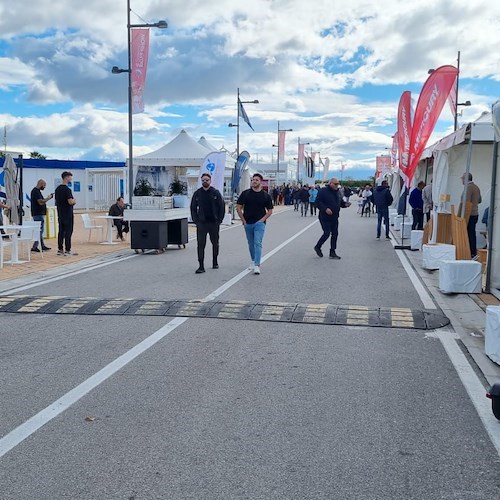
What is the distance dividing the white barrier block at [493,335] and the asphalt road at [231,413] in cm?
43

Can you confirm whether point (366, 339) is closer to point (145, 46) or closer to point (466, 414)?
point (466, 414)

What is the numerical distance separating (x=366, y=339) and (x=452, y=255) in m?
5.63

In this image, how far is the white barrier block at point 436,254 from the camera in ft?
38.3

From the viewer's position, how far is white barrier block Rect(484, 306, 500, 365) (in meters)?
5.85

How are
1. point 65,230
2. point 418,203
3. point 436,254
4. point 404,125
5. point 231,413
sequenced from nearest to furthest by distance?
point 231,413 → point 436,254 → point 65,230 → point 418,203 → point 404,125

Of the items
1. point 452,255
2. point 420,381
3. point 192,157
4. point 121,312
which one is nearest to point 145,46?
point 192,157

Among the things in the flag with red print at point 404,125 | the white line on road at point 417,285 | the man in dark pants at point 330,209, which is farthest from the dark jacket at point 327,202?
the flag with red print at point 404,125

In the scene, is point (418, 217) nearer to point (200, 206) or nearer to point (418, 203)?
point (418, 203)

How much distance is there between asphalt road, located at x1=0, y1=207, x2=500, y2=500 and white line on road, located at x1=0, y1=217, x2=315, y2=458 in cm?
2

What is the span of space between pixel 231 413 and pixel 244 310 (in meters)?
3.52

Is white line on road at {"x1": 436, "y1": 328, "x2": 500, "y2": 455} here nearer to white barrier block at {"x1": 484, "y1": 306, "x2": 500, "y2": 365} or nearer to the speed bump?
white barrier block at {"x1": 484, "y1": 306, "x2": 500, "y2": 365}

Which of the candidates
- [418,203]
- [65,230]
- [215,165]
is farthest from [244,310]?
[215,165]

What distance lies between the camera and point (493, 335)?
19.4 feet

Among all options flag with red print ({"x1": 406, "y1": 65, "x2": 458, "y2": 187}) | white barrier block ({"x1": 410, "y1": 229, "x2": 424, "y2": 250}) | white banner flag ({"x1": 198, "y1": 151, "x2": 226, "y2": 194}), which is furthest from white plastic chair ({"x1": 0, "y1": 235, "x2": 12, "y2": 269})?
flag with red print ({"x1": 406, "y1": 65, "x2": 458, "y2": 187})
